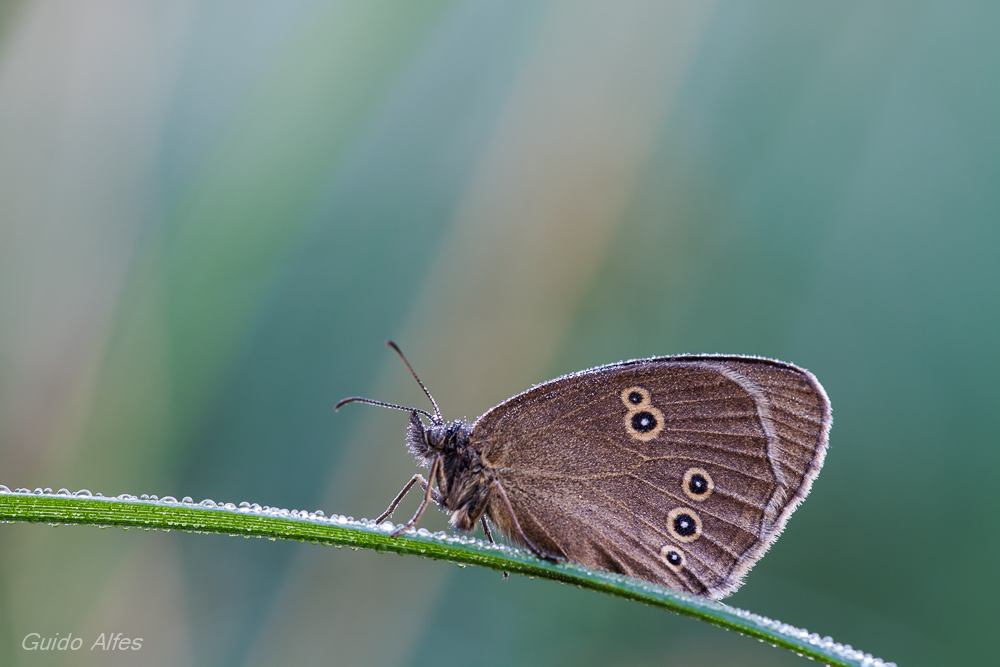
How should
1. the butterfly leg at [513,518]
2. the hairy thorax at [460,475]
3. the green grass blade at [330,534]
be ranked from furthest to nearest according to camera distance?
the hairy thorax at [460,475] → the butterfly leg at [513,518] → the green grass blade at [330,534]

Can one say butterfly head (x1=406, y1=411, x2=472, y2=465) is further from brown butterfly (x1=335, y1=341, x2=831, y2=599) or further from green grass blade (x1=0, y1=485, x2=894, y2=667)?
green grass blade (x1=0, y1=485, x2=894, y2=667)

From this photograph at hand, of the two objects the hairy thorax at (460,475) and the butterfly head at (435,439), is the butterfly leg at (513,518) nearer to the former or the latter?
the hairy thorax at (460,475)

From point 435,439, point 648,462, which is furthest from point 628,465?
point 435,439

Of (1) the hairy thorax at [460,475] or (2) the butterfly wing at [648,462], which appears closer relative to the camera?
(2) the butterfly wing at [648,462]

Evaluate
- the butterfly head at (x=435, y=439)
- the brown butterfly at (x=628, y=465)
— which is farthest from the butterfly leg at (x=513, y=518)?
the butterfly head at (x=435, y=439)

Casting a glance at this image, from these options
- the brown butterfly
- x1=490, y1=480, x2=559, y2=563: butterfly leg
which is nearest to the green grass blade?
x1=490, y1=480, x2=559, y2=563: butterfly leg

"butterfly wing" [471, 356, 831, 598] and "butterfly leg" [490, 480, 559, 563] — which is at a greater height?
"butterfly wing" [471, 356, 831, 598]

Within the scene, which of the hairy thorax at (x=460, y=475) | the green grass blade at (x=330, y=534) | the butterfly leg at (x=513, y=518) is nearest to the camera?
the green grass blade at (x=330, y=534)
